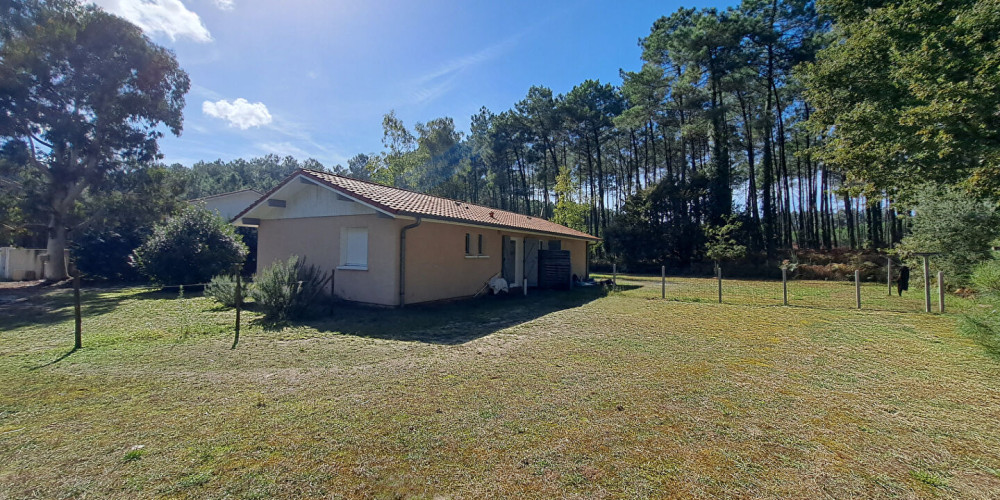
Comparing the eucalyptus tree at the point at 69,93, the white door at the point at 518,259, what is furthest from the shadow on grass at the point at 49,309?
the white door at the point at 518,259

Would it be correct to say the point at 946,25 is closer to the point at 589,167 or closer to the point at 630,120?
the point at 630,120

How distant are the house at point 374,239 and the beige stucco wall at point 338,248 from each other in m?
0.02

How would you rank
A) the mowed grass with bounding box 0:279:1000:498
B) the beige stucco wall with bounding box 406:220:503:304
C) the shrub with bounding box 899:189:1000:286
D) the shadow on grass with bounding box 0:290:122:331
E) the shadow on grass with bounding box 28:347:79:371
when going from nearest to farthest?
the mowed grass with bounding box 0:279:1000:498
the shadow on grass with bounding box 28:347:79:371
the shadow on grass with bounding box 0:290:122:331
the beige stucco wall with bounding box 406:220:503:304
the shrub with bounding box 899:189:1000:286

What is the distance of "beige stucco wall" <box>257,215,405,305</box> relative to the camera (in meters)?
10.2

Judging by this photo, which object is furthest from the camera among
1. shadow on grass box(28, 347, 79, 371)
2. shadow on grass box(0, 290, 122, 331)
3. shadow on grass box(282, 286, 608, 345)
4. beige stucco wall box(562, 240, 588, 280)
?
beige stucco wall box(562, 240, 588, 280)

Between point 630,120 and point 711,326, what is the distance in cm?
2387

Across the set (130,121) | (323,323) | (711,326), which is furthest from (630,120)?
(130,121)

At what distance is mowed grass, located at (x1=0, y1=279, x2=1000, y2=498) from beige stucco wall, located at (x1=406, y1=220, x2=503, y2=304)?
344cm

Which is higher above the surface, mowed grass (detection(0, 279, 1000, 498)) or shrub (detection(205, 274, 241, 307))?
shrub (detection(205, 274, 241, 307))

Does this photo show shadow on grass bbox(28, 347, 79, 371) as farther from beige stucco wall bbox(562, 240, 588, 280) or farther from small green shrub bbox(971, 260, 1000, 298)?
beige stucco wall bbox(562, 240, 588, 280)

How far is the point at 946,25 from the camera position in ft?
39.7

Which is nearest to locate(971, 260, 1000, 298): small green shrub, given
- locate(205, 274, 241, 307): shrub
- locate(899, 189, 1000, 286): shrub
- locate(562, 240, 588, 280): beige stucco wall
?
locate(899, 189, 1000, 286): shrub

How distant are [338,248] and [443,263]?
290 cm

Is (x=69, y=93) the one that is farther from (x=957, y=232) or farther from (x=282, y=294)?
(x=957, y=232)
